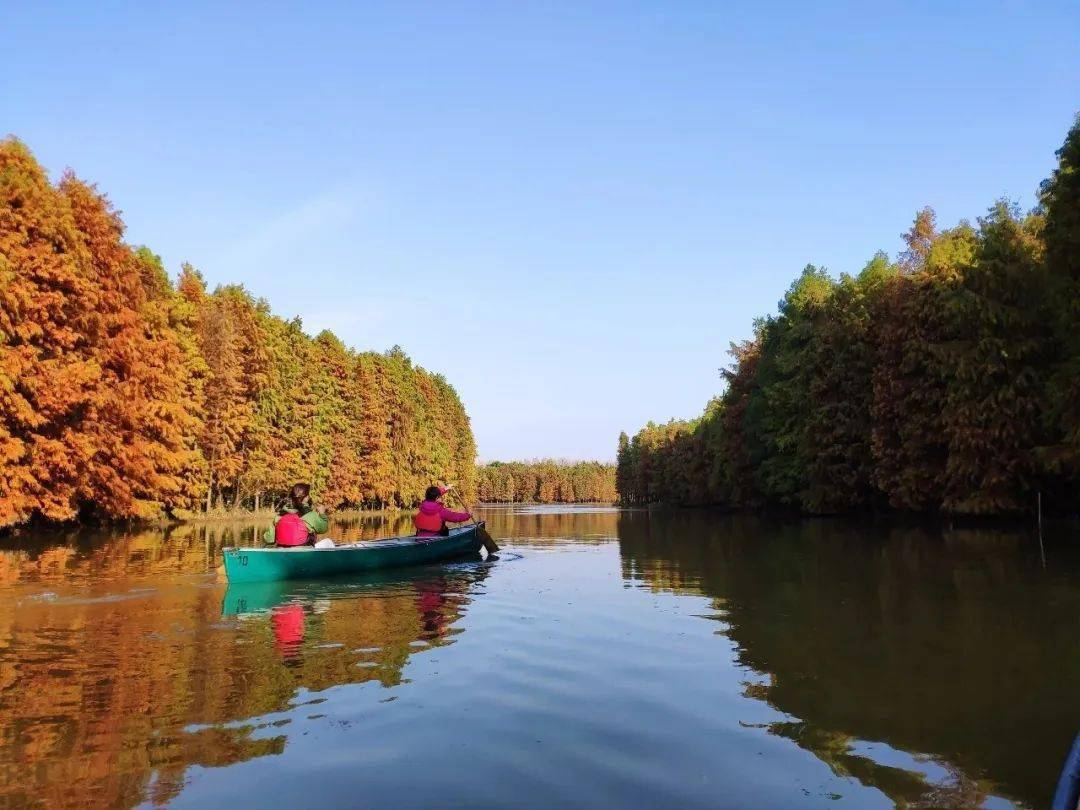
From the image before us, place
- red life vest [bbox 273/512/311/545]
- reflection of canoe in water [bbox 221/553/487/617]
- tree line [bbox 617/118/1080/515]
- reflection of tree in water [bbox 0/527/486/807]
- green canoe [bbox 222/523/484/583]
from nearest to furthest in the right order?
1. reflection of tree in water [bbox 0/527/486/807]
2. reflection of canoe in water [bbox 221/553/487/617]
3. green canoe [bbox 222/523/484/583]
4. red life vest [bbox 273/512/311/545]
5. tree line [bbox 617/118/1080/515]

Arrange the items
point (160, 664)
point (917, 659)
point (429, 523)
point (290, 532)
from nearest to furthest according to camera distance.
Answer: point (160, 664) < point (917, 659) < point (290, 532) < point (429, 523)

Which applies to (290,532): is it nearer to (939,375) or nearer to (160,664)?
(160,664)

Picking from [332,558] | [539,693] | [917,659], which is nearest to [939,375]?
[332,558]

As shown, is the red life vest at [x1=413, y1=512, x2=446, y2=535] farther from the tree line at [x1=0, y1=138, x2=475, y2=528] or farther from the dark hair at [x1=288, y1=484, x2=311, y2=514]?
the tree line at [x1=0, y1=138, x2=475, y2=528]

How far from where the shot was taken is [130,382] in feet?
109

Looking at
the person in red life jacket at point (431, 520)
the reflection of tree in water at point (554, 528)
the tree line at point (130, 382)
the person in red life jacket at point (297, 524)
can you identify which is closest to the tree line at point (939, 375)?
the reflection of tree in water at point (554, 528)

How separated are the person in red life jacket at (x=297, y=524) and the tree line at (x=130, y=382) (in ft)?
43.1

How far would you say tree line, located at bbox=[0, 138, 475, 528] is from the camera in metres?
27.0

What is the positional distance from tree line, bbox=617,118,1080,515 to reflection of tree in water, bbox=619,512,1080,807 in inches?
512

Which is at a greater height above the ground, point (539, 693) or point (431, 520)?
point (431, 520)

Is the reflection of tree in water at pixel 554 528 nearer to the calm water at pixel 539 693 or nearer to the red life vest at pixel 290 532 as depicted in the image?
the red life vest at pixel 290 532

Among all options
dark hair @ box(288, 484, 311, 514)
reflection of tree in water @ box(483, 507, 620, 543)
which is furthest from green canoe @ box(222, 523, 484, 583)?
reflection of tree in water @ box(483, 507, 620, 543)

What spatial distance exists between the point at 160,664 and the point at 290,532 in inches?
337

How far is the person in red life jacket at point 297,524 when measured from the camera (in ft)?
57.5
